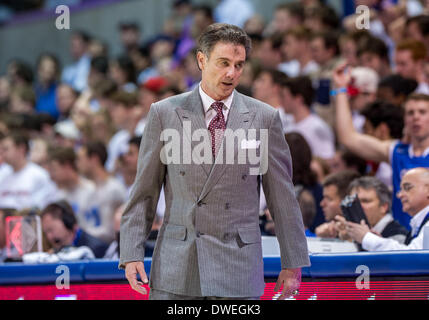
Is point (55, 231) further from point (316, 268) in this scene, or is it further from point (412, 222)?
point (412, 222)

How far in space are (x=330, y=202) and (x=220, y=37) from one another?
6.33ft

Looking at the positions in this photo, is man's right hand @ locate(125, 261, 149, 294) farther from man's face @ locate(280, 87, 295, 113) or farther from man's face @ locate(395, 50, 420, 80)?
man's face @ locate(395, 50, 420, 80)

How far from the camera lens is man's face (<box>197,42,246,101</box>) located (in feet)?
8.88

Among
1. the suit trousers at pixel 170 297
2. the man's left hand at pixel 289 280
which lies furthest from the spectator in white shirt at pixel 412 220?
the suit trousers at pixel 170 297

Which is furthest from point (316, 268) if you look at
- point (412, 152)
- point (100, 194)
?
point (100, 194)

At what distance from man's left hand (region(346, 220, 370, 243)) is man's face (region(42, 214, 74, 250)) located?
2.05m

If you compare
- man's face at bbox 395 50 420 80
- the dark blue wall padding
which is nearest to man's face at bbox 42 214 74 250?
the dark blue wall padding

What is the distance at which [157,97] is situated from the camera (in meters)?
7.05

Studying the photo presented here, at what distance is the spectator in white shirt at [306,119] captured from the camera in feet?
20.1

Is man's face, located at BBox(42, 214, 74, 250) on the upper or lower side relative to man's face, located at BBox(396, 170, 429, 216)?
lower

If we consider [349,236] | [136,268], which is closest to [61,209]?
[349,236]

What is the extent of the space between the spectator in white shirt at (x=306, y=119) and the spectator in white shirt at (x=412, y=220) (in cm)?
209

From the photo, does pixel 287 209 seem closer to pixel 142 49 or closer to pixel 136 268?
pixel 136 268

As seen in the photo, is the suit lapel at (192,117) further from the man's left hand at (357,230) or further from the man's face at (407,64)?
the man's face at (407,64)
